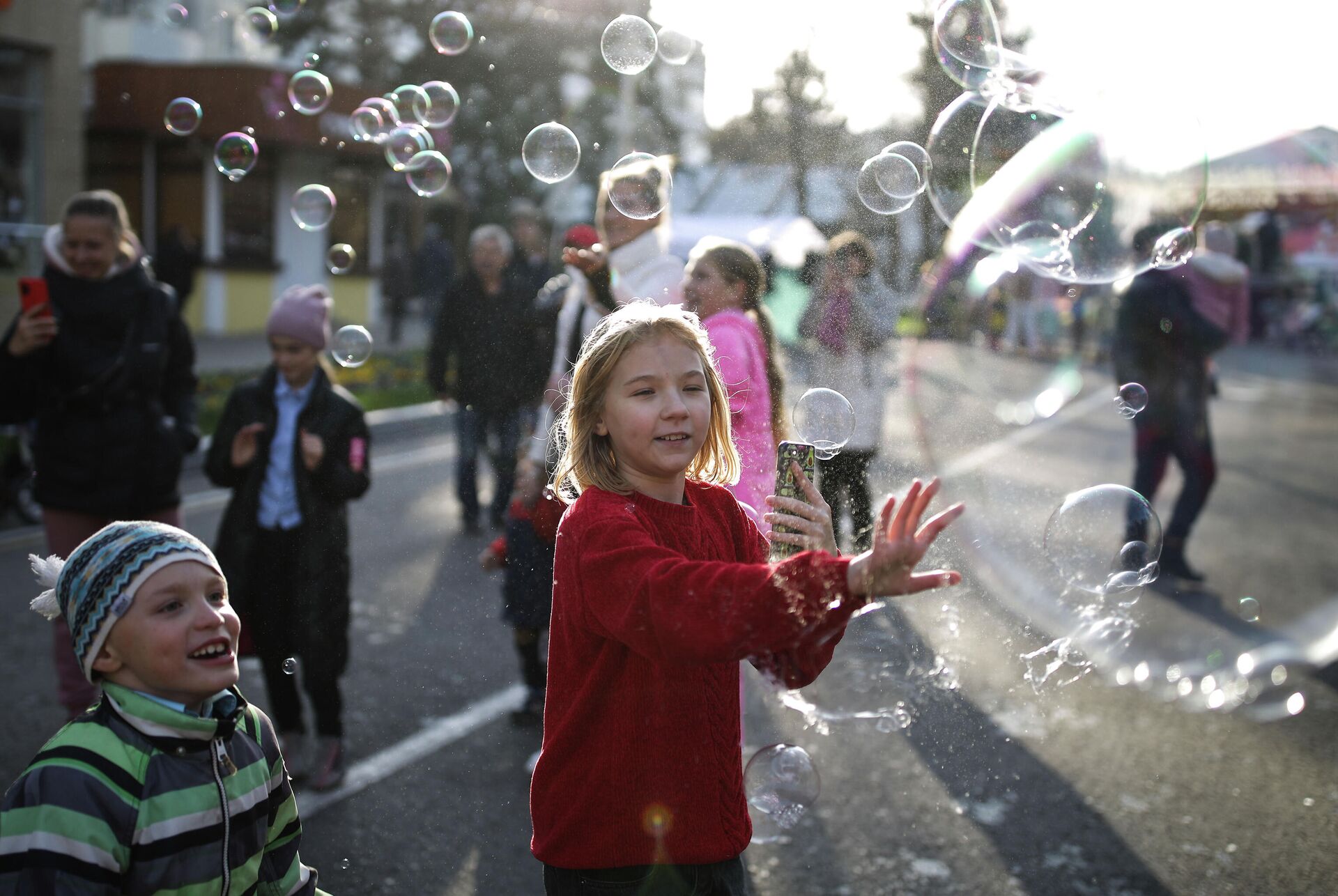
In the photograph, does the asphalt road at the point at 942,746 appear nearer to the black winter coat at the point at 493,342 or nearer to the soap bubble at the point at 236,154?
the black winter coat at the point at 493,342

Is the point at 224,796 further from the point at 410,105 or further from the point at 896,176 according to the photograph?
the point at 410,105

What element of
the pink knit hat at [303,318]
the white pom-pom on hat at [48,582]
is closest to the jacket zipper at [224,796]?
the white pom-pom on hat at [48,582]

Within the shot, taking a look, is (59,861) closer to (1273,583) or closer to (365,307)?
(1273,583)

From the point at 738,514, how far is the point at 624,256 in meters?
1.75

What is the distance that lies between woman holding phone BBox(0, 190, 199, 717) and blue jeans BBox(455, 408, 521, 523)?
82.5 inches

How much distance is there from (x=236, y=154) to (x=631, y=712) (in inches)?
121

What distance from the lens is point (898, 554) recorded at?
171cm

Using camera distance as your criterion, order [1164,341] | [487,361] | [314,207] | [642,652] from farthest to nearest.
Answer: [1164,341] < [487,361] < [314,207] < [642,652]

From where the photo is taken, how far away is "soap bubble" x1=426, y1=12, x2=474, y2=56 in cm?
427

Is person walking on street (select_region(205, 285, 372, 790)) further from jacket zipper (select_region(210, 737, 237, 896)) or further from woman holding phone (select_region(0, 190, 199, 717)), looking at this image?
jacket zipper (select_region(210, 737, 237, 896))

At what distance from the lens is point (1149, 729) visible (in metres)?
4.75

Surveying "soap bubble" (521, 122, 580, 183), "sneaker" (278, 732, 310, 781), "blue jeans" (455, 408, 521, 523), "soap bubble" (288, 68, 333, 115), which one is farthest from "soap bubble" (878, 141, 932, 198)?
"blue jeans" (455, 408, 521, 523)

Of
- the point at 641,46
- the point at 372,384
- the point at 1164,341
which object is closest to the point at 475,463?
the point at 1164,341

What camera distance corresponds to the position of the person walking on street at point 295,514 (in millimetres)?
3932
